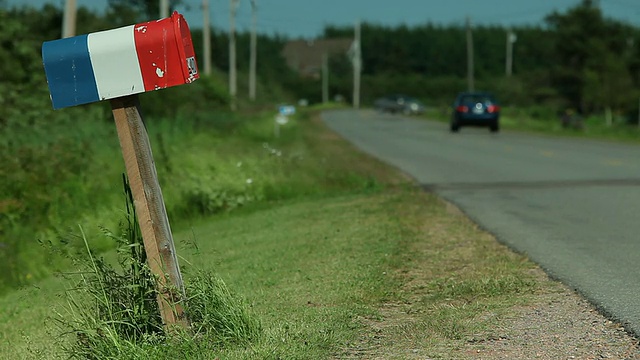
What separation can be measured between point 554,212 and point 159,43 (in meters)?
8.47

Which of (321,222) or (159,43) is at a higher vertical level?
(159,43)

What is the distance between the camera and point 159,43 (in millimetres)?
5723

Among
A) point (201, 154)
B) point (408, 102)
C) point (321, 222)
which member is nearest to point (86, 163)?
point (201, 154)

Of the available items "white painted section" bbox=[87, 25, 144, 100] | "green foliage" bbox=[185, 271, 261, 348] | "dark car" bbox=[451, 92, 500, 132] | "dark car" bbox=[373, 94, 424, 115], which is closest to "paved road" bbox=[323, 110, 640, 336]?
"green foliage" bbox=[185, 271, 261, 348]

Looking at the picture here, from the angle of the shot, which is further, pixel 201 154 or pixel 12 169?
pixel 201 154

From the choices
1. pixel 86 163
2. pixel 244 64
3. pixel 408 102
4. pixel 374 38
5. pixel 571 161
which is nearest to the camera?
pixel 86 163

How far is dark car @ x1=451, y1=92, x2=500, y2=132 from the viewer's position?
42.1 metres

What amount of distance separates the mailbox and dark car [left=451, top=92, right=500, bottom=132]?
1453 inches

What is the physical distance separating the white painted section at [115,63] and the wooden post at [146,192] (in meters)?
0.09

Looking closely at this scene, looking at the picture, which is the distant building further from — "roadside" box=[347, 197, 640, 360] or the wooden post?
the wooden post

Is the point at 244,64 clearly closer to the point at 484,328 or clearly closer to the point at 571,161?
the point at 571,161

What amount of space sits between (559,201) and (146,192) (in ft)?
31.9

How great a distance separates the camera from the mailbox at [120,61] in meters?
5.73

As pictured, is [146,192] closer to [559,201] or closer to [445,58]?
[559,201]
